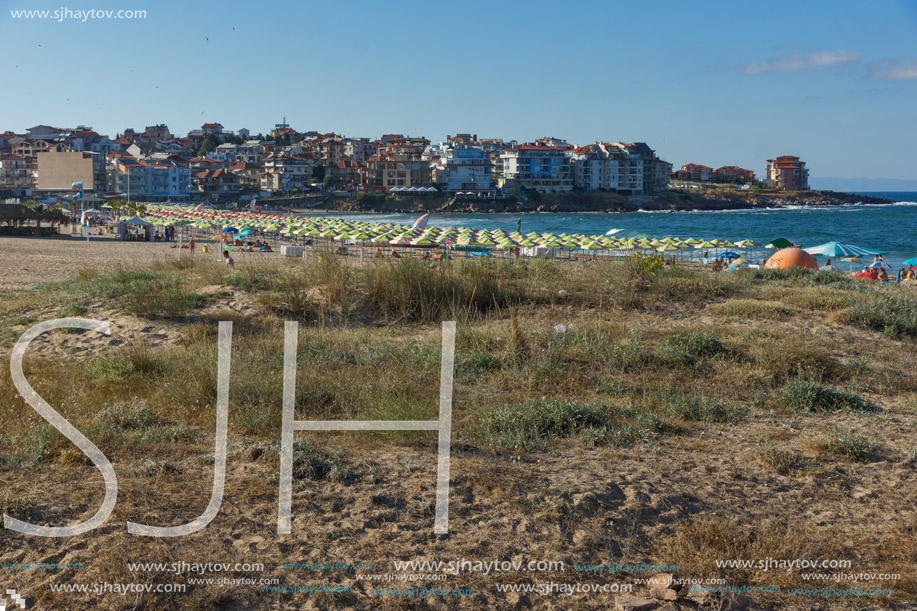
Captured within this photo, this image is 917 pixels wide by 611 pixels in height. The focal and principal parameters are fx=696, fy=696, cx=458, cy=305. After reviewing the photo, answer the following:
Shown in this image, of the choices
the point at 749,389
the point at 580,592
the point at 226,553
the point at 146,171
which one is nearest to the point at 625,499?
the point at 580,592

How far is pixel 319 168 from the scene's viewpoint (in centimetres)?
11319

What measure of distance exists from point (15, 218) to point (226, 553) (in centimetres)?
3934

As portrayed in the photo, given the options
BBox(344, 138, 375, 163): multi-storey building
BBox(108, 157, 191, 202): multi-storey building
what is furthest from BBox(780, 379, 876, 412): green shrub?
BBox(344, 138, 375, 163): multi-storey building

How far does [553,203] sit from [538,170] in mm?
10816

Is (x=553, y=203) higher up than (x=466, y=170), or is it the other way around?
(x=466, y=170)

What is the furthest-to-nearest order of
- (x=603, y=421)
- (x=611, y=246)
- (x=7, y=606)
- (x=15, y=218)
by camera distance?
(x=15, y=218)
(x=611, y=246)
(x=603, y=421)
(x=7, y=606)

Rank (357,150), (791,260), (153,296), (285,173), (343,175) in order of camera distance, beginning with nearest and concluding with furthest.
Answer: (153,296), (791,260), (285,173), (343,175), (357,150)

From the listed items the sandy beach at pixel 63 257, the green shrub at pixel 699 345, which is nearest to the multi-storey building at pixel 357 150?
the sandy beach at pixel 63 257

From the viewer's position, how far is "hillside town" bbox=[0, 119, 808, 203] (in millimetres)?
93000

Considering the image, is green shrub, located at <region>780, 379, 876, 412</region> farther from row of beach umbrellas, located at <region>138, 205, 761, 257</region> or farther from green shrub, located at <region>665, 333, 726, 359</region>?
row of beach umbrellas, located at <region>138, 205, 761, 257</region>

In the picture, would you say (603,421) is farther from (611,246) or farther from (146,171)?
(146,171)

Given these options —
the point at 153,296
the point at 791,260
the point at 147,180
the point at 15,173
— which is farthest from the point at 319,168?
the point at 153,296

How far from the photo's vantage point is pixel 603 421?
4988mm

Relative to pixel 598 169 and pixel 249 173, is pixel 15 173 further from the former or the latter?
pixel 598 169
